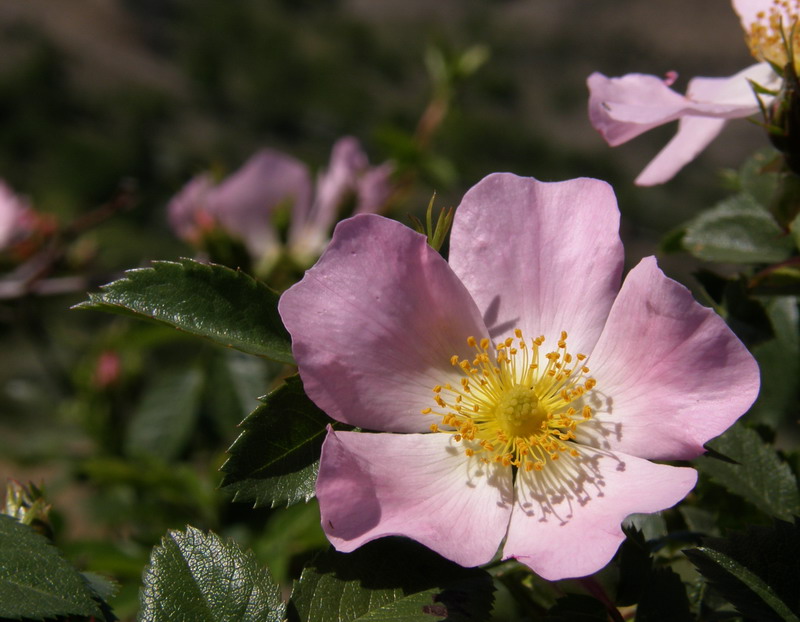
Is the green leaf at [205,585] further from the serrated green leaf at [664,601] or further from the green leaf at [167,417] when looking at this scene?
the green leaf at [167,417]

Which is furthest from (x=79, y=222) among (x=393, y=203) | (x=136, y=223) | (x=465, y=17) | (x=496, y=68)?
(x=465, y=17)

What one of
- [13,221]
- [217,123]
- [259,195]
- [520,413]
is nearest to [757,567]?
[520,413]

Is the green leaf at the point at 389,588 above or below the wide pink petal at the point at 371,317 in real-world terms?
below

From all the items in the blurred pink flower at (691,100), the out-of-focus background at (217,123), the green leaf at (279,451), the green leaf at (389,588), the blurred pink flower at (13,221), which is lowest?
the out-of-focus background at (217,123)

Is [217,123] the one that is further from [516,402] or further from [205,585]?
[205,585]

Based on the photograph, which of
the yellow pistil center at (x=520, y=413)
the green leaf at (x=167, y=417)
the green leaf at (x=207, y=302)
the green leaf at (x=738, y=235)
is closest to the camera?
the green leaf at (x=207, y=302)

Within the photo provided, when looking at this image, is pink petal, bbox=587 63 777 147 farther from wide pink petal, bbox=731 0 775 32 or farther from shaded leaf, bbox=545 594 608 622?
shaded leaf, bbox=545 594 608 622

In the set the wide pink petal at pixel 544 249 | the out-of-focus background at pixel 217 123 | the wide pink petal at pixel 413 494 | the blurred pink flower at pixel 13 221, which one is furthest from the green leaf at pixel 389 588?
the blurred pink flower at pixel 13 221

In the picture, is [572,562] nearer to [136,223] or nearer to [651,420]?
[651,420]
